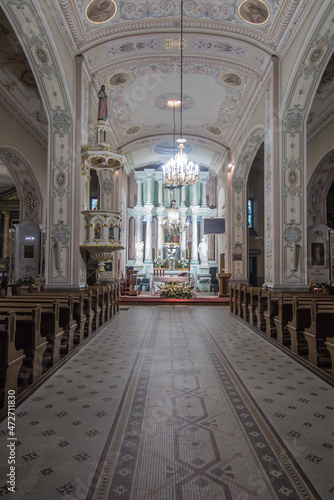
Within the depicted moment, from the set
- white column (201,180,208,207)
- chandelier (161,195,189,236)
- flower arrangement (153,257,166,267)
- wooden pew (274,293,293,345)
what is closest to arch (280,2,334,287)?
wooden pew (274,293,293,345)

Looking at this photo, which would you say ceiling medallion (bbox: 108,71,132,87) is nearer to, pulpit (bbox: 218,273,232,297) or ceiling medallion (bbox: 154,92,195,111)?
ceiling medallion (bbox: 154,92,195,111)

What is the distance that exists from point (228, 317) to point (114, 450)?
7687 mm

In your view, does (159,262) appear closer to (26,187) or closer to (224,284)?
(224,284)

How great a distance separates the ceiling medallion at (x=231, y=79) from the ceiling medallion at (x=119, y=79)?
107 inches

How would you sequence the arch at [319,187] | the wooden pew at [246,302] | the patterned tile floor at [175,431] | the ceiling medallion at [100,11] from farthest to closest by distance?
1. the arch at [319,187]
2. the wooden pew at [246,302]
3. the ceiling medallion at [100,11]
4. the patterned tile floor at [175,431]

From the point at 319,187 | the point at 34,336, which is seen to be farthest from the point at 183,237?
the point at 34,336

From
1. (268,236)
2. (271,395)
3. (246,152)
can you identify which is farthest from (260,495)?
(246,152)

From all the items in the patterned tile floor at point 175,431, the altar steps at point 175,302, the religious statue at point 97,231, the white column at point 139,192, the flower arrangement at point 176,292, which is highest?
the white column at point 139,192

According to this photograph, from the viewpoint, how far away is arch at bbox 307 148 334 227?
13430 mm

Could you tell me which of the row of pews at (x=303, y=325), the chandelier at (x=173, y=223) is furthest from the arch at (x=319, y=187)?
the row of pews at (x=303, y=325)

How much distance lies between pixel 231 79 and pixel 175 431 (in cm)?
1056

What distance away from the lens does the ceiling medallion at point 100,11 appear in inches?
310

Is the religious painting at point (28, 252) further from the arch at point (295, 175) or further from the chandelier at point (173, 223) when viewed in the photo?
the arch at point (295, 175)

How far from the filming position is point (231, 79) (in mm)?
11117
